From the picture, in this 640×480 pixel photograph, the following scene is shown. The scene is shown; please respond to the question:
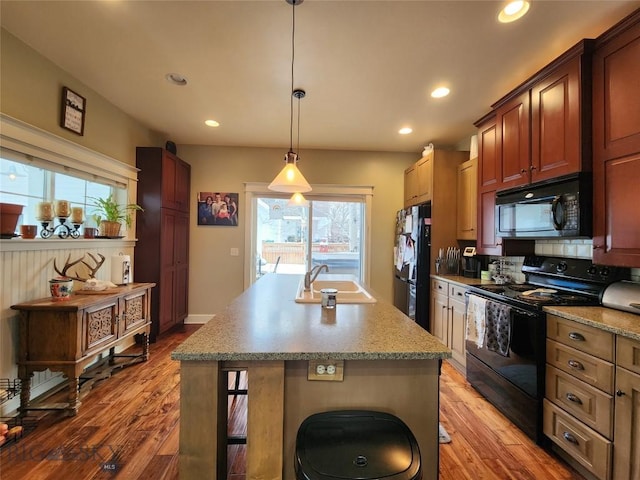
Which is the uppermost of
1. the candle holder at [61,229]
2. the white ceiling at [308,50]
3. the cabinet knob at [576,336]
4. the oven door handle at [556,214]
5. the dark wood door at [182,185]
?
the white ceiling at [308,50]

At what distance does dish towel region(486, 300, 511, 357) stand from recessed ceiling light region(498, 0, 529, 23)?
72.0 inches

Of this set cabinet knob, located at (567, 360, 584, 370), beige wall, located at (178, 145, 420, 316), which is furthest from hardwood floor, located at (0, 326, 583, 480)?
beige wall, located at (178, 145, 420, 316)

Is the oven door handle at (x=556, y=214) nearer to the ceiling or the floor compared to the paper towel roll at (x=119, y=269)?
nearer to the ceiling

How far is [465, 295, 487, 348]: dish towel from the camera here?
2.33 meters

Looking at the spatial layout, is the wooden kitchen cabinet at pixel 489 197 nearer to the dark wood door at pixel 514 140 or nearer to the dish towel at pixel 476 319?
the dark wood door at pixel 514 140

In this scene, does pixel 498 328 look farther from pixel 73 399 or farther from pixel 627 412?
pixel 73 399

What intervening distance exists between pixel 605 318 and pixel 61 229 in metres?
3.82

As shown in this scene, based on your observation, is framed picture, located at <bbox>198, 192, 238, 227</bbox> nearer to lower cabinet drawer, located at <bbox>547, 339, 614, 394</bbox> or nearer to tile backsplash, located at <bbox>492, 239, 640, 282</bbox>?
tile backsplash, located at <bbox>492, 239, 640, 282</bbox>

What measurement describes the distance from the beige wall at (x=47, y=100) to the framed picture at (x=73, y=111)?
33mm

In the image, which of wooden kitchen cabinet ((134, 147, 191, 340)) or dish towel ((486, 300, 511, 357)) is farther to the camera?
wooden kitchen cabinet ((134, 147, 191, 340))

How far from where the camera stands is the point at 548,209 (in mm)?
2090

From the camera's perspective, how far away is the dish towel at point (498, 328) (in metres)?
2.07

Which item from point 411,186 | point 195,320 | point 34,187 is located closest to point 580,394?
point 411,186

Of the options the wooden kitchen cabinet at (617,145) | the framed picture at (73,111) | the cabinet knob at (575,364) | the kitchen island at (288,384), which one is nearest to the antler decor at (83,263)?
the framed picture at (73,111)
